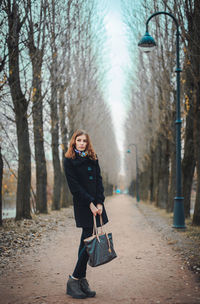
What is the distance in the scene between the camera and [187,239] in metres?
8.52

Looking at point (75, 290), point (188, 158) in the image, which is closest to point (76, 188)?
point (75, 290)

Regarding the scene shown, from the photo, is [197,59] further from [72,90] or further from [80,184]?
[72,90]

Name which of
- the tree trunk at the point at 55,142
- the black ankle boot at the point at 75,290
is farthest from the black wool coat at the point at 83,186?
the tree trunk at the point at 55,142

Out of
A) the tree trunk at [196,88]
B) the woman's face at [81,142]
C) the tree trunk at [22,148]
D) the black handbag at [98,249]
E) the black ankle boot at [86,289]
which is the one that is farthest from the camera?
the tree trunk at [22,148]

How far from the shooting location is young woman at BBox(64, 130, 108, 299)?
4160 mm

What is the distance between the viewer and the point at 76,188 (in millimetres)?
→ 4172

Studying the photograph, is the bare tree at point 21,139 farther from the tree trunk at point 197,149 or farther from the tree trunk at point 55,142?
the tree trunk at point 197,149

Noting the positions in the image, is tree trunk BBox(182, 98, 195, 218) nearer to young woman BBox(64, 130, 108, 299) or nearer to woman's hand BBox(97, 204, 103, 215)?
young woman BBox(64, 130, 108, 299)

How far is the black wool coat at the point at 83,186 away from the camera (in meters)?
4.20

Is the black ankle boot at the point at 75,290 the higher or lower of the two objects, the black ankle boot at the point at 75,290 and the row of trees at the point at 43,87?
the lower

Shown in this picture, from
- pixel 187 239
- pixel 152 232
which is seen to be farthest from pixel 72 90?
pixel 187 239

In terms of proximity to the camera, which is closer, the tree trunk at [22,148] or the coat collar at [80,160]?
the coat collar at [80,160]

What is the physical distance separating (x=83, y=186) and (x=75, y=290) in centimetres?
129

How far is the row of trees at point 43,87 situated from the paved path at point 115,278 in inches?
185
